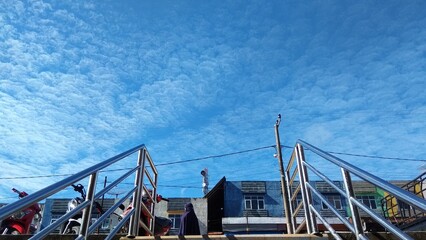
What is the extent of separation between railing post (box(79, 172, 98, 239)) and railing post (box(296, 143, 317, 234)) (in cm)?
229

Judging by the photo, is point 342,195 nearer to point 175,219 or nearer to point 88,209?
point 88,209

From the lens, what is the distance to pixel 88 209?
262 centimetres

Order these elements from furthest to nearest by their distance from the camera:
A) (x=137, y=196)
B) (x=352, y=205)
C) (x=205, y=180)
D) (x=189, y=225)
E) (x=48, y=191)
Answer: (x=205, y=180), (x=189, y=225), (x=137, y=196), (x=352, y=205), (x=48, y=191)

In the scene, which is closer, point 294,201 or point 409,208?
point 294,201

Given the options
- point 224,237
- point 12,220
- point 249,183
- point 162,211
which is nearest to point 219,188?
point 249,183

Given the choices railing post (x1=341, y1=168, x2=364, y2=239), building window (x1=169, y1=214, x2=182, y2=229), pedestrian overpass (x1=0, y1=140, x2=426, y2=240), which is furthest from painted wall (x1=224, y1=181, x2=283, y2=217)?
railing post (x1=341, y1=168, x2=364, y2=239)

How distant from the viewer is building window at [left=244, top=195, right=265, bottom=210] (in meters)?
31.7

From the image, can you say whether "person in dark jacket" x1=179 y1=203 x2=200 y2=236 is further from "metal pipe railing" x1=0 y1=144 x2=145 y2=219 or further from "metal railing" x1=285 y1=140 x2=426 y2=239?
"metal pipe railing" x1=0 y1=144 x2=145 y2=219

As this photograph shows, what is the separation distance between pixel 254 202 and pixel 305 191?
29177 mm

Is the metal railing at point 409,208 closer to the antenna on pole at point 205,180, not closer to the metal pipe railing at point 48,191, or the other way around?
the metal pipe railing at point 48,191

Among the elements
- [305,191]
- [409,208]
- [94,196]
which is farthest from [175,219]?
[94,196]

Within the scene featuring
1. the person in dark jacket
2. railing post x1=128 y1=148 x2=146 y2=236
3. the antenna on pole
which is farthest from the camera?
the antenna on pole

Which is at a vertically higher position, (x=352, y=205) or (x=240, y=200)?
(x=240, y=200)

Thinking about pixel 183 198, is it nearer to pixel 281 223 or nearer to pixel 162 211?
pixel 162 211
